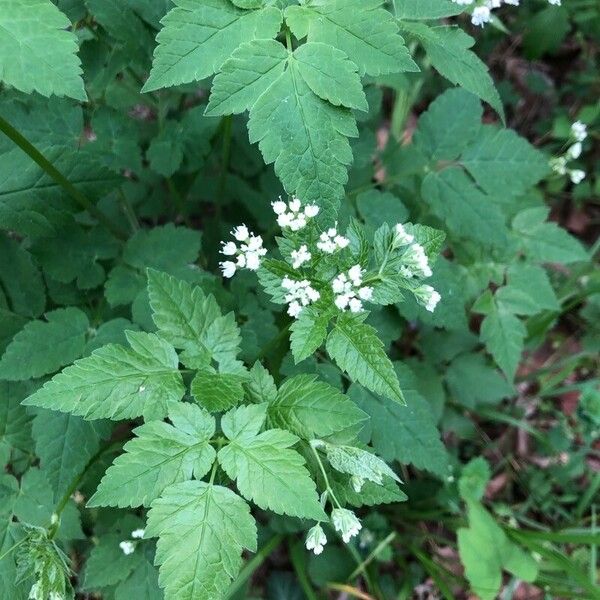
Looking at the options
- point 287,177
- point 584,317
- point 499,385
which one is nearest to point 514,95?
point 584,317

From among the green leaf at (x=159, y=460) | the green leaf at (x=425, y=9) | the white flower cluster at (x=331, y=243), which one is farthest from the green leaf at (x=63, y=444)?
the green leaf at (x=425, y=9)

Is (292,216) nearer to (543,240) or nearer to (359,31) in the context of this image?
(359,31)

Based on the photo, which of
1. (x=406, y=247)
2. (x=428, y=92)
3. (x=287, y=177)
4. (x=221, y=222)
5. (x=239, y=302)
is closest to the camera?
(x=287, y=177)

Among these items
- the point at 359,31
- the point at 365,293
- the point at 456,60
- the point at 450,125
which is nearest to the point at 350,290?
the point at 365,293

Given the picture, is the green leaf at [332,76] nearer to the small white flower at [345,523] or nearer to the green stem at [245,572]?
the small white flower at [345,523]

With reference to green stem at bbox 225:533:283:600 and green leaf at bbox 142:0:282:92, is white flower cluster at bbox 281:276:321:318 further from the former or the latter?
green stem at bbox 225:533:283:600

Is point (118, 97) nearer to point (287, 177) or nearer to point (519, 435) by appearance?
point (287, 177)

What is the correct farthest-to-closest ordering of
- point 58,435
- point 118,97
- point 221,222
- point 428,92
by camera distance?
point 428,92 < point 221,222 < point 118,97 < point 58,435
